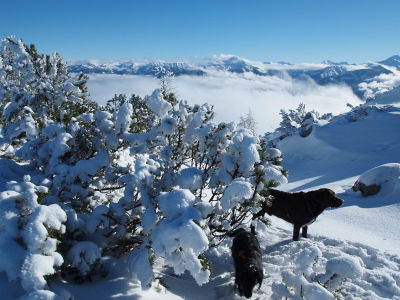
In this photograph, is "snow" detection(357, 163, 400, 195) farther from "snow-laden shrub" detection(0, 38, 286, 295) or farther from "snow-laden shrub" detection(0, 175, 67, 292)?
"snow-laden shrub" detection(0, 175, 67, 292)

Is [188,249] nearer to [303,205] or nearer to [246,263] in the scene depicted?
[246,263]

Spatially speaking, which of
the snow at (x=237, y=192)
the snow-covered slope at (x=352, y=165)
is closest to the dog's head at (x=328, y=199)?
the snow-covered slope at (x=352, y=165)

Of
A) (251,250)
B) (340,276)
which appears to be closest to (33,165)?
(251,250)

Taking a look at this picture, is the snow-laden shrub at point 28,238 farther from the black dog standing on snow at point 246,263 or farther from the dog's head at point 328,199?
the dog's head at point 328,199

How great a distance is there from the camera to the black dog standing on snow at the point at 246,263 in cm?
423

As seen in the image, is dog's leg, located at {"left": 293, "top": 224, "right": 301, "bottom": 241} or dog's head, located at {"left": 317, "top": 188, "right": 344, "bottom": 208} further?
dog's leg, located at {"left": 293, "top": 224, "right": 301, "bottom": 241}

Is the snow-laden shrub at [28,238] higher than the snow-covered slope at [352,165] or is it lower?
higher

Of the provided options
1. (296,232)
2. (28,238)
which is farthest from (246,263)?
(28,238)

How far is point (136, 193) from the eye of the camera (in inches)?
172

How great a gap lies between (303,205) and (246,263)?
9.09 ft

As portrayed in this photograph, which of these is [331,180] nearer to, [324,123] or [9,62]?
[324,123]

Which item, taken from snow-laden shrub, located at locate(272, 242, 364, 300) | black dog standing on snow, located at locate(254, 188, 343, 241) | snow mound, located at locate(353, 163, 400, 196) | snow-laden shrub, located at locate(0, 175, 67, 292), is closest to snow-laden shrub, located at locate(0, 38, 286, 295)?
snow-laden shrub, located at locate(0, 175, 67, 292)

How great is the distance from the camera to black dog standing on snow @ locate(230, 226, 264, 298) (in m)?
4.23

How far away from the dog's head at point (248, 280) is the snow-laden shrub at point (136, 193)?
0.78 m
